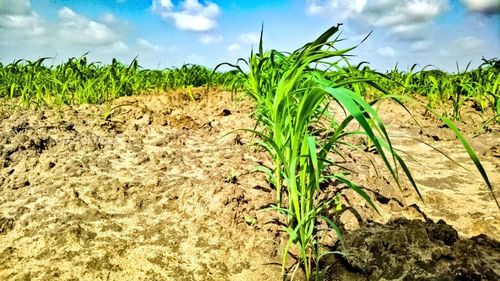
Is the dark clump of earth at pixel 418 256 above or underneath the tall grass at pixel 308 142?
underneath

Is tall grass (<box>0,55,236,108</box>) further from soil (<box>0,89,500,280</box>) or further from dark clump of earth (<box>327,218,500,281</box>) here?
dark clump of earth (<box>327,218,500,281</box>)

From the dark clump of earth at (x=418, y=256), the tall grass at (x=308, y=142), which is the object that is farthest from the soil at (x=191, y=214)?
the tall grass at (x=308, y=142)

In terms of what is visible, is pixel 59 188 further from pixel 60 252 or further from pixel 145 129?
pixel 145 129

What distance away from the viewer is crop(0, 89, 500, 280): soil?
1.28 metres

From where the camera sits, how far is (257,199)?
1682mm

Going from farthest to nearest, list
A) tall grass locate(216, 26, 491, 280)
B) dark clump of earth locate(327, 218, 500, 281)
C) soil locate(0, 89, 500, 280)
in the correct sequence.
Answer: soil locate(0, 89, 500, 280) < dark clump of earth locate(327, 218, 500, 281) < tall grass locate(216, 26, 491, 280)

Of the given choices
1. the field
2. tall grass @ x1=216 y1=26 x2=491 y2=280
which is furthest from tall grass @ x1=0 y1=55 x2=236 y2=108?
tall grass @ x1=216 y1=26 x2=491 y2=280

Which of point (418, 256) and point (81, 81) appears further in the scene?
point (81, 81)

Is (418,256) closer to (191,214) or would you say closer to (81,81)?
(191,214)

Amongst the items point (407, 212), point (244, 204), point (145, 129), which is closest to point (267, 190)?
point (244, 204)

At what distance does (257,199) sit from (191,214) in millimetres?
315

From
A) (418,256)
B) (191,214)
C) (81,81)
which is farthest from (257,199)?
(81,81)

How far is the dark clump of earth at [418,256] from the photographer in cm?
117

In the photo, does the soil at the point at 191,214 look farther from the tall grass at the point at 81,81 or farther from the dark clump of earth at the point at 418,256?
the tall grass at the point at 81,81
